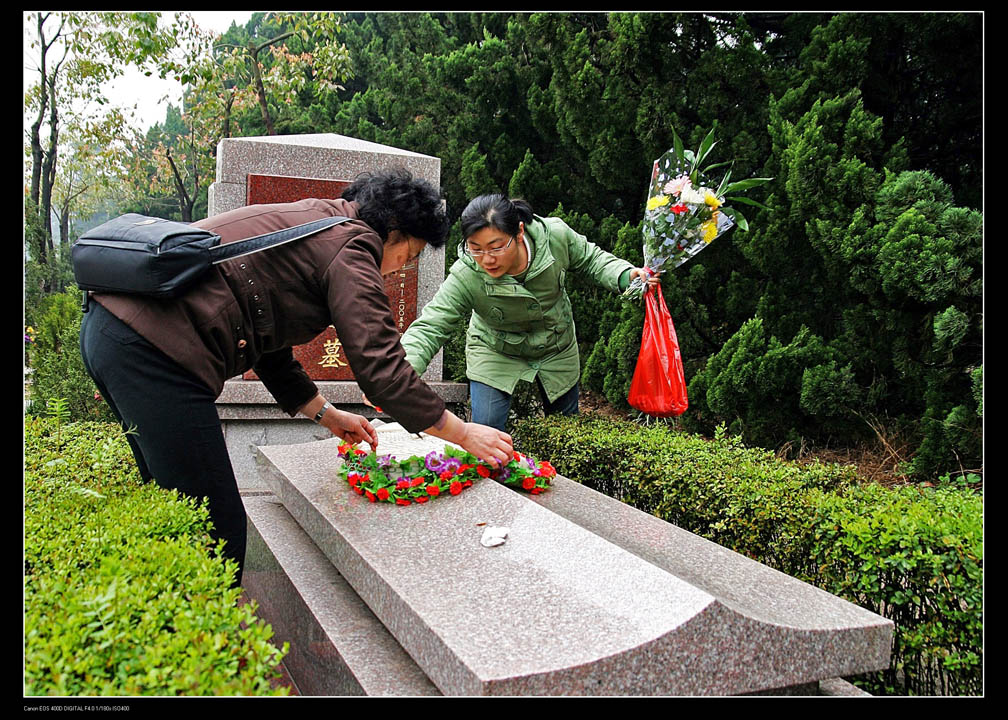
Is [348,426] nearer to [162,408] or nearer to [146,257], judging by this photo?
[162,408]

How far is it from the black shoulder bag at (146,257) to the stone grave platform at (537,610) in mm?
948

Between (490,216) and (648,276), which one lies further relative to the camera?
(648,276)

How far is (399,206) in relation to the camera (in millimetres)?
2441

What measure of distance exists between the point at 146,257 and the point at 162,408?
1.31 ft

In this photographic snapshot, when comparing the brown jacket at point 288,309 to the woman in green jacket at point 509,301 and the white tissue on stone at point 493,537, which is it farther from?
the woman in green jacket at point 509,301

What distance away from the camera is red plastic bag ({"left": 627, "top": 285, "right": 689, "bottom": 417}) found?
384 cm

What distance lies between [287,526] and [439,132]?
5.57 m

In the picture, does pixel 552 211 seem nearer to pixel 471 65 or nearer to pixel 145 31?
pixel 471 65

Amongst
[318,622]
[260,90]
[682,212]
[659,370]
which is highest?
[260,90]

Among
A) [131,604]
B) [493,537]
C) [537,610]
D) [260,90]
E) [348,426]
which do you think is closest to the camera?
[131,604]

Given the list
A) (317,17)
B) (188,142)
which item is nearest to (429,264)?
(317,17)

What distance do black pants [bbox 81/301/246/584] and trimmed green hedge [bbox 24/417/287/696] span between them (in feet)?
0.25

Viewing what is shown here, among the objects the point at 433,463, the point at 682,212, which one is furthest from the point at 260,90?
the point at 433,463

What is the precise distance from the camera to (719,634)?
5.77ft
